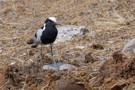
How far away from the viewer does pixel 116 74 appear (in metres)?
3.99

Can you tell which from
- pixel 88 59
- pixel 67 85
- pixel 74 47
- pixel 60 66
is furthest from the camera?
pixel 74 47

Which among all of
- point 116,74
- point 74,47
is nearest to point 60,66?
point 74,47

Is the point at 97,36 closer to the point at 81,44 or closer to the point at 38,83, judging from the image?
the point at 81,44

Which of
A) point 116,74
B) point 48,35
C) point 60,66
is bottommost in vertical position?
point 60,66

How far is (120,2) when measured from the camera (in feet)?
28.9

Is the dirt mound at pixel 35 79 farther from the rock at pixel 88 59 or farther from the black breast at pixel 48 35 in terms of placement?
the black breast at pixel 48 35

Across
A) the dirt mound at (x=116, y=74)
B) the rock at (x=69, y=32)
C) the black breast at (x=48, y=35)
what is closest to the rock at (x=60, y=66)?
the black breast at (x=48, y=35)

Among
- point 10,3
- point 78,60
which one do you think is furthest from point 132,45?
point 10,3

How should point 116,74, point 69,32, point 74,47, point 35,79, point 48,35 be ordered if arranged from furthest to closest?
point 69,32
point 74,47
point 48,35
point 35,79
point 116,74

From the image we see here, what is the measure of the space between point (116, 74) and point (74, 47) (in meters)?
2.41

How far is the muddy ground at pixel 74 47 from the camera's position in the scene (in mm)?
4000

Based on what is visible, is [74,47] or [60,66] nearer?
[60,66]

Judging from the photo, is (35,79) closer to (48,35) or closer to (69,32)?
(48,35)

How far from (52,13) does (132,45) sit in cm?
406
